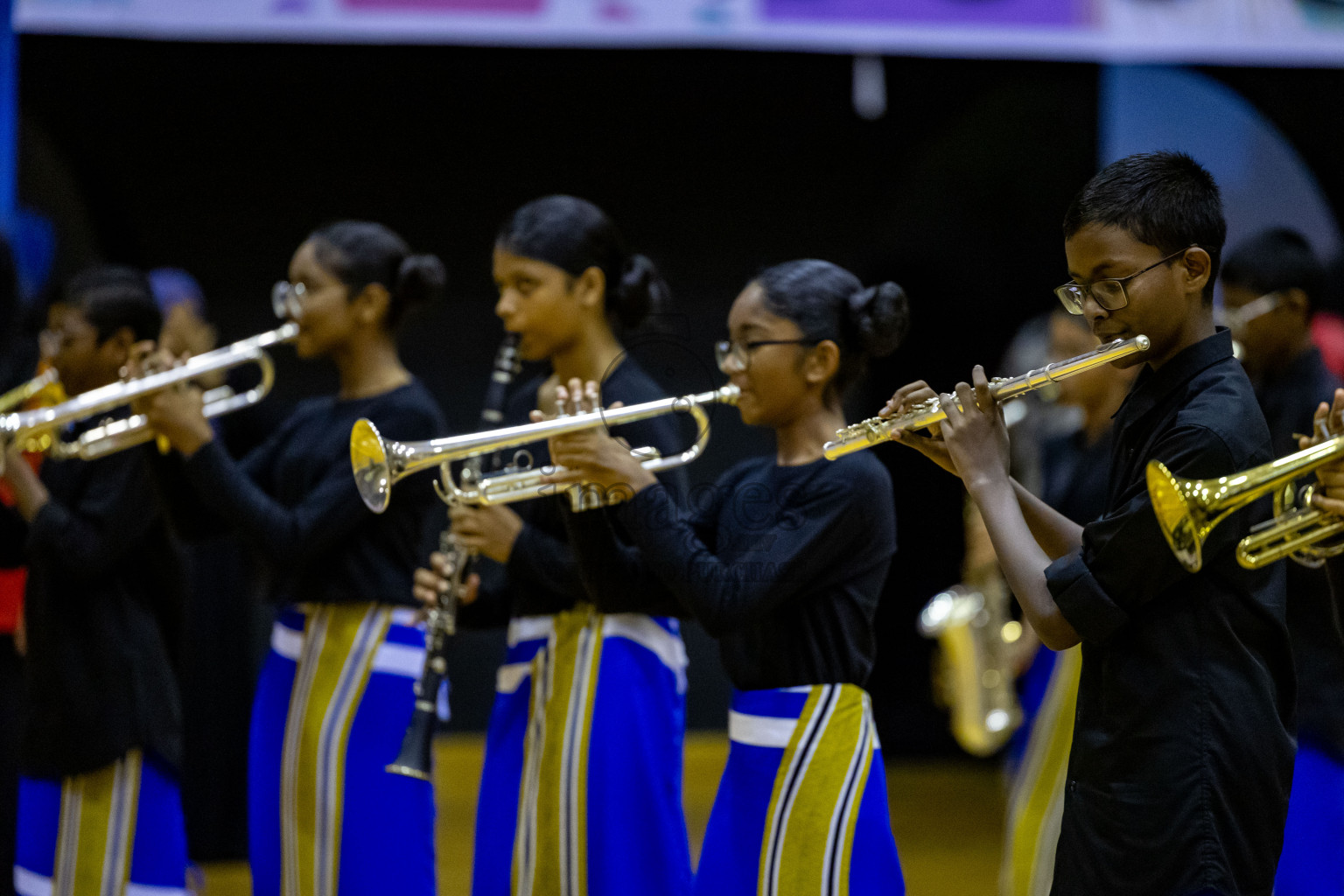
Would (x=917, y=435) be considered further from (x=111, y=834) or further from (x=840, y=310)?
(x=111, y=834)

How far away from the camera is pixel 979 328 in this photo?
22.9 ft

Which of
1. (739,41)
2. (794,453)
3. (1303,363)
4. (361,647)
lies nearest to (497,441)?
(794,453)

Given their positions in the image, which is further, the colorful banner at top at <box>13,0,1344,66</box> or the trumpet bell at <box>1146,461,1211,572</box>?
the colorful banner at top at <box>13,0,1344,66</box>

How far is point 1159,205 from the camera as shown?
2105mm

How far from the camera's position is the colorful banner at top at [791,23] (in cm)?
565

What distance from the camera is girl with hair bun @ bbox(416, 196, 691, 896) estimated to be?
3057mm

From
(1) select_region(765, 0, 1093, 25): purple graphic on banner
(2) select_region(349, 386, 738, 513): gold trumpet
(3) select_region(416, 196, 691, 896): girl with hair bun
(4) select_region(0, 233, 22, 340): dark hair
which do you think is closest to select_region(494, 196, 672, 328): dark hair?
(3) select_region(416, 196, 691, 896): girl with hair bun

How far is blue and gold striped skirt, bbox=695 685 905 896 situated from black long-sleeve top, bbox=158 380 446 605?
1.25 metres

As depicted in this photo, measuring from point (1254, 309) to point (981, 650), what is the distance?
2048mm

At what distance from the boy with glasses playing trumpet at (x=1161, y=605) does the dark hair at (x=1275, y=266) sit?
1.91 m

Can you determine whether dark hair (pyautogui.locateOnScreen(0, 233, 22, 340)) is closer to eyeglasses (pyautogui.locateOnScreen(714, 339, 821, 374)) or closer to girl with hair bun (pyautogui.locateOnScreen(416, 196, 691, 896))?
girl with hair bun (pyautogui.locateOnScreen(416, 196, 691, 896))

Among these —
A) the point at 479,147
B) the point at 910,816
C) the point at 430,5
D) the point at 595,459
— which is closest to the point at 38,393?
the point at 595,459

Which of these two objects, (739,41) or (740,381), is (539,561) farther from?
(739,41)

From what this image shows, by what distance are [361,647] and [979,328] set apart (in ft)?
14.2
